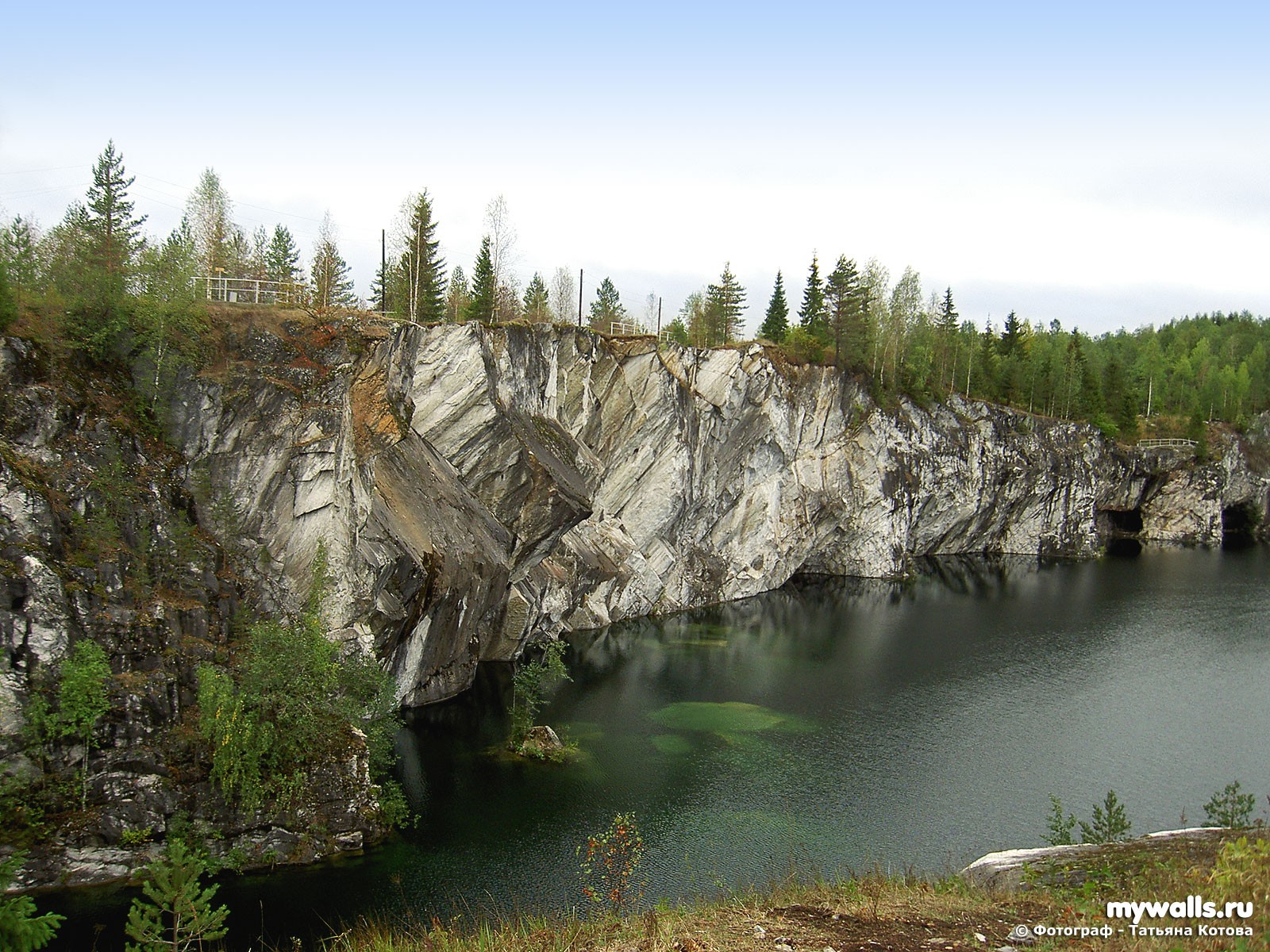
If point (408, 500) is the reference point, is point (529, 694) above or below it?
below

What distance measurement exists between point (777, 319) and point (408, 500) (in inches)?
1821

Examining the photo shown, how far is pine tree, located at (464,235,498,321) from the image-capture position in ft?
151

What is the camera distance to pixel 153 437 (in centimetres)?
2822

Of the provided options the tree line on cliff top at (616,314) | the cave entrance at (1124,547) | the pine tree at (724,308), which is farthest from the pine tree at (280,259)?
the cave entrance at (1124,547)

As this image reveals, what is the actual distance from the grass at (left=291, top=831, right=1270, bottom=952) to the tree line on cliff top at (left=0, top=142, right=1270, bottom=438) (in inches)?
914

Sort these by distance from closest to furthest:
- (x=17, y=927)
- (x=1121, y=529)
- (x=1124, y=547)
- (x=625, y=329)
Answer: (x=17, y=927), (x=625, y=329), (x=1124, y=547), (x=1121, y=529)

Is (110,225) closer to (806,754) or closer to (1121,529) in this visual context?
(806,754)

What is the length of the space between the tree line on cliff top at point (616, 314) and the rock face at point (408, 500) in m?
2.42

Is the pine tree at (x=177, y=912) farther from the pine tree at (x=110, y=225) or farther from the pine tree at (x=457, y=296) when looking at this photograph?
the pine tree at (x=457, y=296)

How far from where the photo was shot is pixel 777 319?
70625mm

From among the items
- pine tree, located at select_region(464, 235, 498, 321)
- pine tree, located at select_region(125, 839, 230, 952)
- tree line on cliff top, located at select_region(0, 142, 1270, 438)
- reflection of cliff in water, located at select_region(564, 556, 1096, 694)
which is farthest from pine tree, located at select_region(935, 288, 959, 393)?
pine tree, located at select_region(125, 839, 230, 952)

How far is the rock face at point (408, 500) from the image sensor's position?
75.2ft

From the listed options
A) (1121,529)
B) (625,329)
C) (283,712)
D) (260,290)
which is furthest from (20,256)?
(1121,529)

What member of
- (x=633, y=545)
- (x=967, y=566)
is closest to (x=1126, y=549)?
(x=967, y=566)
